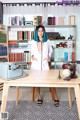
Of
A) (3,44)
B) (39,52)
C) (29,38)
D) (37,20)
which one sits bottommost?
(39,52)

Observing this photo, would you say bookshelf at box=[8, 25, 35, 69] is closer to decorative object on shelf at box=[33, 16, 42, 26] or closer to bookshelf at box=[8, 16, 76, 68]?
bookshelf at box=[8, 16, 76, 68]

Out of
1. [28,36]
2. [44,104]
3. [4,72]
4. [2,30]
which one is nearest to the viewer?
[4,72]

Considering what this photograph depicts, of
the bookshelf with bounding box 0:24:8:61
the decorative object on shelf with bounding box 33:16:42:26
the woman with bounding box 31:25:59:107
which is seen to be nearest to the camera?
the woman with bounding box 31:25:59:107

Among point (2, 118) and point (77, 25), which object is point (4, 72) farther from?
point (77, 25)

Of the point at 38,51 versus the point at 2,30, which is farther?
the point at 2,30

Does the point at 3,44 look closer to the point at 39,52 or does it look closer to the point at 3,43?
the point at 3,43

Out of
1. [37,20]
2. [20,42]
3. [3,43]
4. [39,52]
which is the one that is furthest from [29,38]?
[39,52]

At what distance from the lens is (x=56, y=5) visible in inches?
175

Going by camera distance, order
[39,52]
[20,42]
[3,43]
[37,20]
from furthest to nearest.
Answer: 1. [20,42]
2. [37,20]
3. [3,43]
4. [39,52]

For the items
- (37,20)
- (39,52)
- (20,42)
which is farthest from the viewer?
(20,42)

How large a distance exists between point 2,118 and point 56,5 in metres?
3.37

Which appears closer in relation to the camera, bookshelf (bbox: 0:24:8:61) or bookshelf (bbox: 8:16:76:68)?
bookshelf (bbox: 0:24:8:61)

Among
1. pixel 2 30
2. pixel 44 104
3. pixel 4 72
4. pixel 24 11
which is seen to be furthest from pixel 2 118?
pixel 24 11

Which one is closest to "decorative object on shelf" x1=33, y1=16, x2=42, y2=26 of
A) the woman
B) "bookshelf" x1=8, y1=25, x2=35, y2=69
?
"bookshelf" x1=8, y1=25, x2=35, y2=69
